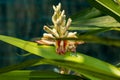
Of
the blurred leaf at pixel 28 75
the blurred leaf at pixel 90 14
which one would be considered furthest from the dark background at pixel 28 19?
the blurred leaf at pixel 28 75

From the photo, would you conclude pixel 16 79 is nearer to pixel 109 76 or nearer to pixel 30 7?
pixel 109 76

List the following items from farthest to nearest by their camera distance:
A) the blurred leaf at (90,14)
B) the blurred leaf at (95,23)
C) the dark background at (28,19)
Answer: the dark background at (28,19) → the blurred leaf at (90,14) → the blurred leaf at (95,23)

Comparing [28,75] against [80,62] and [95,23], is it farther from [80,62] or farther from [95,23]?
[95,23]

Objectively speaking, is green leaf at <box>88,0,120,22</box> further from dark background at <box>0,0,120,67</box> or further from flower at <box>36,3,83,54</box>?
dark background at <box>0,0,120,67</box>

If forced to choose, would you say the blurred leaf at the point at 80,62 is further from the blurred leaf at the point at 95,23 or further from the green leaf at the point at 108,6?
the blurred leaf at the point at 95,23

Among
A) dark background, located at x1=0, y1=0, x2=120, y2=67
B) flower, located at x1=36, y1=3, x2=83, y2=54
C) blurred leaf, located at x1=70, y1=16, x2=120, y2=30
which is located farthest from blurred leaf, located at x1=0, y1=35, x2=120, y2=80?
dark background, located at x1=0, y1=0, x2=120, y2=67

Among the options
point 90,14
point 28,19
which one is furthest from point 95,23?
point 28,19
